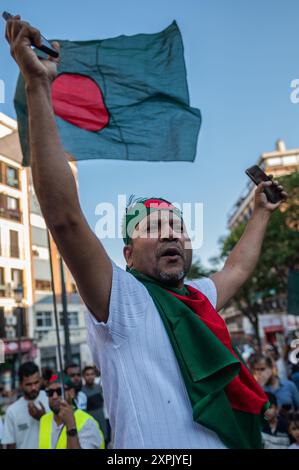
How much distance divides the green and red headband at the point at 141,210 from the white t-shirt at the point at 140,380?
1.18ft

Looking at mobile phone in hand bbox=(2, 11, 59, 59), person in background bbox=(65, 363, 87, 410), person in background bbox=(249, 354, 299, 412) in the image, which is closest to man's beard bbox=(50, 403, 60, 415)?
person in background bbox=(65, 363, 87, 410)

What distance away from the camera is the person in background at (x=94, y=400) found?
21.5ft

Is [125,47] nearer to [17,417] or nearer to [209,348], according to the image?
[17,417]

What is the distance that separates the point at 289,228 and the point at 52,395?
91.1 ft

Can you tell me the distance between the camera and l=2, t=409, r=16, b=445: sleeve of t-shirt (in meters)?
4.71

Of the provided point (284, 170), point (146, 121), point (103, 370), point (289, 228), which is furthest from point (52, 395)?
point (284, 170)

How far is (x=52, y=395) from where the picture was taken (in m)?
4.79

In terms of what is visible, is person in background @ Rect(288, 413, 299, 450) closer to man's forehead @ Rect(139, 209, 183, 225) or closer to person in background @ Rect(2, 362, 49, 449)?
person in background @ Rect(2, 362, 49, 449)

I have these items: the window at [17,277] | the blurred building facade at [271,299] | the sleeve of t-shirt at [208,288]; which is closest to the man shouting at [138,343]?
the sleeve of t-shirt at [208,288]

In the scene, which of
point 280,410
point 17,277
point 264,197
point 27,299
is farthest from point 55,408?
point 27,299

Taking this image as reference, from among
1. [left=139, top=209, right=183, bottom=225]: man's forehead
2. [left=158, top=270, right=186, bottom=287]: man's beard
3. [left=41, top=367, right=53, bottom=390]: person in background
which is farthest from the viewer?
[left=41, top=367, right=53, bottom=390]: person in background

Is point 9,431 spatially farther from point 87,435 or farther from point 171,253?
point 171,253

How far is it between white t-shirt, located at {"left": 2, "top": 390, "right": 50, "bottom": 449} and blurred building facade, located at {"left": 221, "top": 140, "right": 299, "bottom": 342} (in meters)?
28.5
